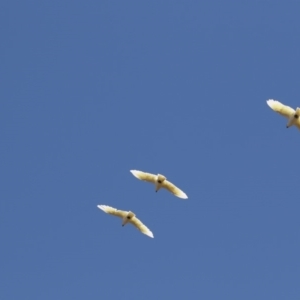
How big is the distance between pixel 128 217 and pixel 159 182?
6.75 meters

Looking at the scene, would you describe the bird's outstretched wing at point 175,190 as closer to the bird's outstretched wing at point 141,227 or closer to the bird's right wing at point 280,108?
the bird's outstretched wing at point 141,227

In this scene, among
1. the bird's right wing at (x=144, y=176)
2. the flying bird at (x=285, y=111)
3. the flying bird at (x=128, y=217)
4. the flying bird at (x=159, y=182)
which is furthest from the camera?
the flying bird at (x=128, y=217)

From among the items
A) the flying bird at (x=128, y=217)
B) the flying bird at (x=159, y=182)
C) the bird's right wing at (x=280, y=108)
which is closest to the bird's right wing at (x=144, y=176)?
the flying bird at (x=159, y=182)

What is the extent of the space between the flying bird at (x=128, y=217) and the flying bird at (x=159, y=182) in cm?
494

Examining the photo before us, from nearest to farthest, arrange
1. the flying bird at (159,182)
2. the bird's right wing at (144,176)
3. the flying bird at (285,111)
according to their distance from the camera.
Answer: the flying bird at (285,111) < the flying bird at (159,182) < the bird's right wing at (144,176)

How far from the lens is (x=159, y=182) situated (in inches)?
4311

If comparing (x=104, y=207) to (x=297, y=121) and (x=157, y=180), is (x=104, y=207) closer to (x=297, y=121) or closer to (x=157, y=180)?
(x=157, y=180)

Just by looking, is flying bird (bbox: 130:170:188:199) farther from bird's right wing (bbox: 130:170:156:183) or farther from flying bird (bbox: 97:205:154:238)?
flying bird (bbox: 97:205:154:238)

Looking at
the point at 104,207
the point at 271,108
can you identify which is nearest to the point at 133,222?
the point at 104,207

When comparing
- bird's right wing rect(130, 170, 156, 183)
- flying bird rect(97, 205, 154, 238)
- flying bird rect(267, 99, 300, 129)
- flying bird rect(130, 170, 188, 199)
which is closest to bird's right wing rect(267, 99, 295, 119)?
flying bird rect(267, 99, 300, 129)

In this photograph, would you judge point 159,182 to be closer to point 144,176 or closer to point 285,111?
point 144,176

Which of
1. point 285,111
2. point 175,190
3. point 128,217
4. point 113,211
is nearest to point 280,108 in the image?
point 285,111

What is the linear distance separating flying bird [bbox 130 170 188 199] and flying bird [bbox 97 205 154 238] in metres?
4.94

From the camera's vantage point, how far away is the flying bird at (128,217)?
113625mm
